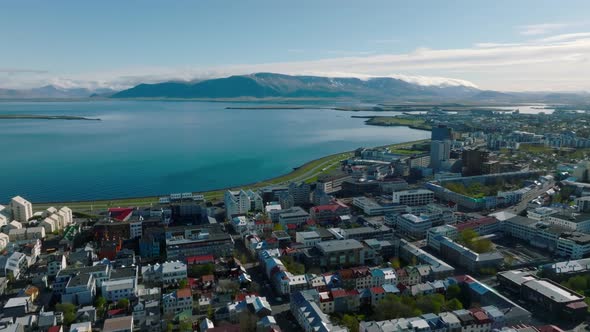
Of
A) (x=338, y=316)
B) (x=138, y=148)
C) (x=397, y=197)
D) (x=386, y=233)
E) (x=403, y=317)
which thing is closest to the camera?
(x=403, y=317)

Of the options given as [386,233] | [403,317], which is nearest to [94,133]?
[386,233]

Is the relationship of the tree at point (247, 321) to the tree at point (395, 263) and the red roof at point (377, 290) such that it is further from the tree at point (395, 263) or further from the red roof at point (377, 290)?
the tree at point (395, 263)

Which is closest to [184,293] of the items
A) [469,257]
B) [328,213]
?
[469,257]

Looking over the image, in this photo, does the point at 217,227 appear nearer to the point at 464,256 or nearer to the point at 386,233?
the point at 386,233

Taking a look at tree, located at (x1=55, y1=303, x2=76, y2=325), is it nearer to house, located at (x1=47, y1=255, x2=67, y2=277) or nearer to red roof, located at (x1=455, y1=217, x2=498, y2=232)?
house, located at (x1=47, y1=255, x2=67, y2=277)

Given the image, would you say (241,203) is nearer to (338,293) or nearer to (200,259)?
(200,259)

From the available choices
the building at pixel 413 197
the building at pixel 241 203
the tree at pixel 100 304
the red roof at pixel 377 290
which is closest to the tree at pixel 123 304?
the tree at pixel 100 304
